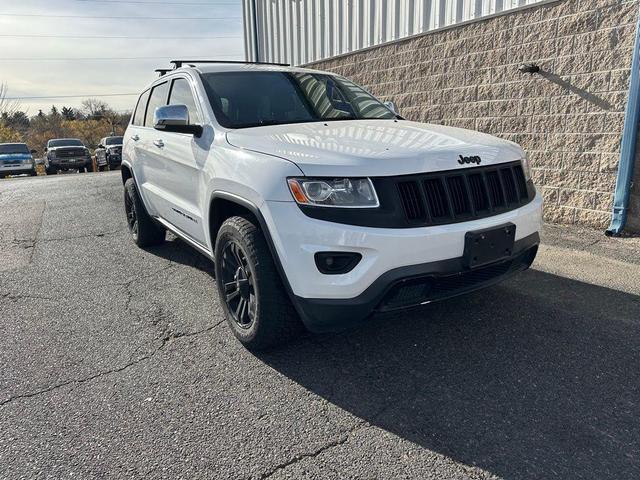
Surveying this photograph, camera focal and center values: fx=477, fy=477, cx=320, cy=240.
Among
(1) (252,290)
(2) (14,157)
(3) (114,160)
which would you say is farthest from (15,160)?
(1) (252,290)

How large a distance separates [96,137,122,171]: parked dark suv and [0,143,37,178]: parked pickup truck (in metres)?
3.59

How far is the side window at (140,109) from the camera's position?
530 cm

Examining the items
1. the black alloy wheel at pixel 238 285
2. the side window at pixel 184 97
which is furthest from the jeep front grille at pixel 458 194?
the side window at pixel 184 97

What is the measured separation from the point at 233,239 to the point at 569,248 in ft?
12.4

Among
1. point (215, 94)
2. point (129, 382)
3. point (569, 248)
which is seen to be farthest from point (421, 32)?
point (129, 382)

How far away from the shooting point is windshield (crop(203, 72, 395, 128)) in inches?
139

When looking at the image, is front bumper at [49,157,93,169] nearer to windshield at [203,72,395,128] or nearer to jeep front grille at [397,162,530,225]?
windshield at [203,72,395,128]

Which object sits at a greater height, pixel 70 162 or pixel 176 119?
pixel 176 119

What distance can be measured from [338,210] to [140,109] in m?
3.94

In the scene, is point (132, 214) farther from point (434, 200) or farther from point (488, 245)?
point (488, 245)

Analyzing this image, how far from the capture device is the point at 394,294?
2512mm

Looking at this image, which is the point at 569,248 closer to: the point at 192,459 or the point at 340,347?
the point at 340,347

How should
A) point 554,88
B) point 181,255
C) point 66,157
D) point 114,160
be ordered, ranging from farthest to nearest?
point 66,157
point 114,160
point 554,88
point 181,255

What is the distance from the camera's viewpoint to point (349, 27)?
9.16 m
